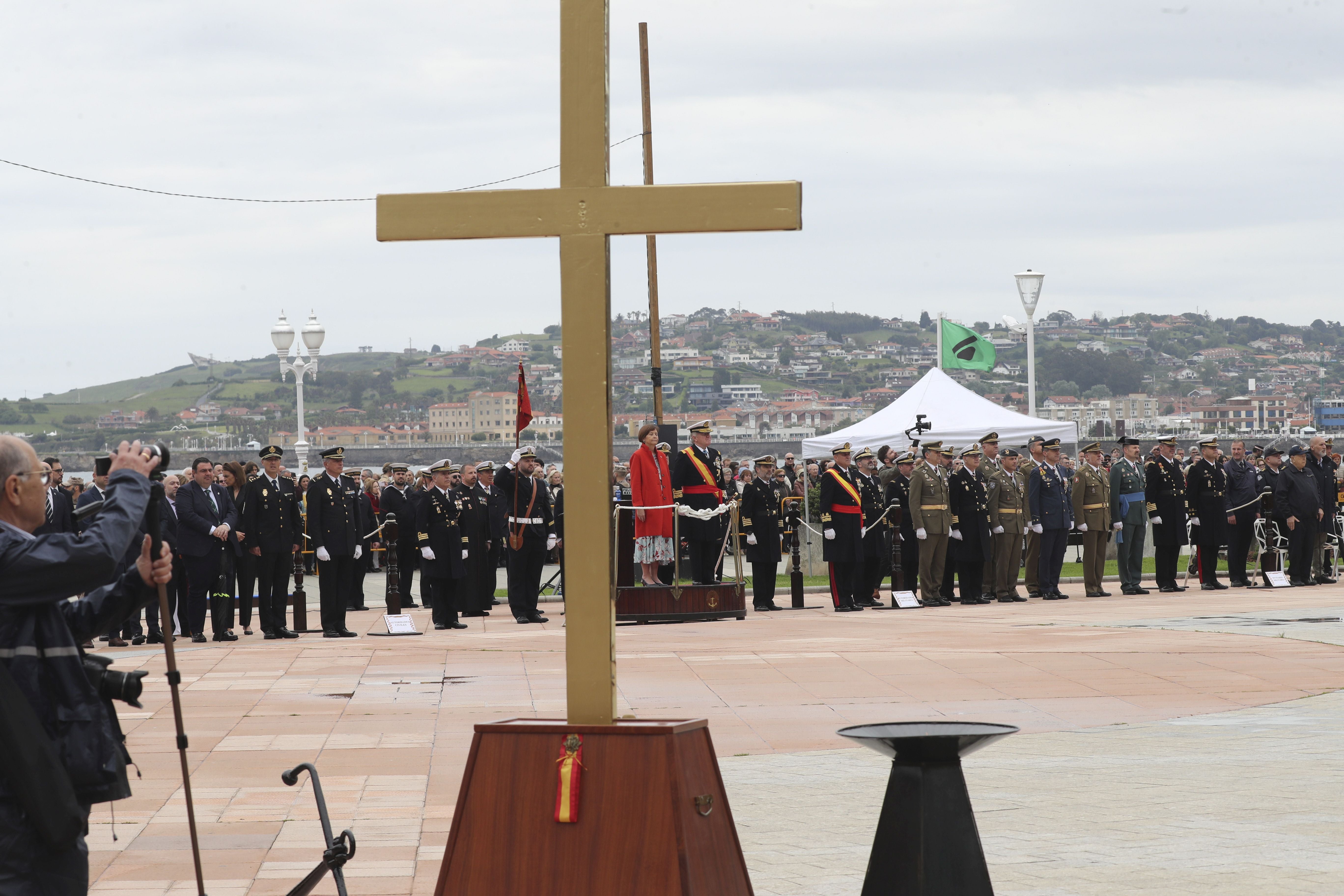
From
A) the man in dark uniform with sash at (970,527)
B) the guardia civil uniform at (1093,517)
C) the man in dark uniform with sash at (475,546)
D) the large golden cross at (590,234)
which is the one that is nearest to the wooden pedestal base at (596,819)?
the large golden cross at (590,234)

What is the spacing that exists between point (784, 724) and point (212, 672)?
525 centimetres

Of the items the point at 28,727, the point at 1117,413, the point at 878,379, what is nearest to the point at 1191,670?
the point at 28,727

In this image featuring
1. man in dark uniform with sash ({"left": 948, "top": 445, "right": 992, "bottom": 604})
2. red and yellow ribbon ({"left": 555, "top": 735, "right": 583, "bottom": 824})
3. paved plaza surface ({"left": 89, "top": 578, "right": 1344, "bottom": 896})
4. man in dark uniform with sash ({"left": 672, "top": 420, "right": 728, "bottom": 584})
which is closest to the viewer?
red and yellow ribbon ({"left": 555, "top": 735, "right": 583, "bottom": 824})

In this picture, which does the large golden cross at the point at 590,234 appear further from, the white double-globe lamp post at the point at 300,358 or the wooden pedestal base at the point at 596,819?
the white double-globe lamp post at the point at 300,358

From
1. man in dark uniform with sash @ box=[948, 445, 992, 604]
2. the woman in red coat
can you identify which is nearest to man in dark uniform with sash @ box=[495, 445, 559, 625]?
the woman in red coat

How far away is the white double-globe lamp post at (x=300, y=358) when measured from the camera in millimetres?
26891

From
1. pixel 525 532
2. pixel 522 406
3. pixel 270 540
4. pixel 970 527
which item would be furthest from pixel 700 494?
pixel 270 540

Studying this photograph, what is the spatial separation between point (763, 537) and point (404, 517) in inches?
175

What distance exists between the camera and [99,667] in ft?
12.4

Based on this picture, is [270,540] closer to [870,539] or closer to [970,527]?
[870,539]

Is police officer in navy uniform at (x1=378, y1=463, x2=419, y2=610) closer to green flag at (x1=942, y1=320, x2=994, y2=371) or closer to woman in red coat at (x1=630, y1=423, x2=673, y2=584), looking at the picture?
woman in red coat at (x1=630, y1=423, x2=673, y2=584)

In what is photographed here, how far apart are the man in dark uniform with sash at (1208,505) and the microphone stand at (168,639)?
18751 mm

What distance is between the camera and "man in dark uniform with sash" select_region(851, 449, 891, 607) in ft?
64.6

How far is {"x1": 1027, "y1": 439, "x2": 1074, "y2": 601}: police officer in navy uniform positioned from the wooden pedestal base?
1652cm
